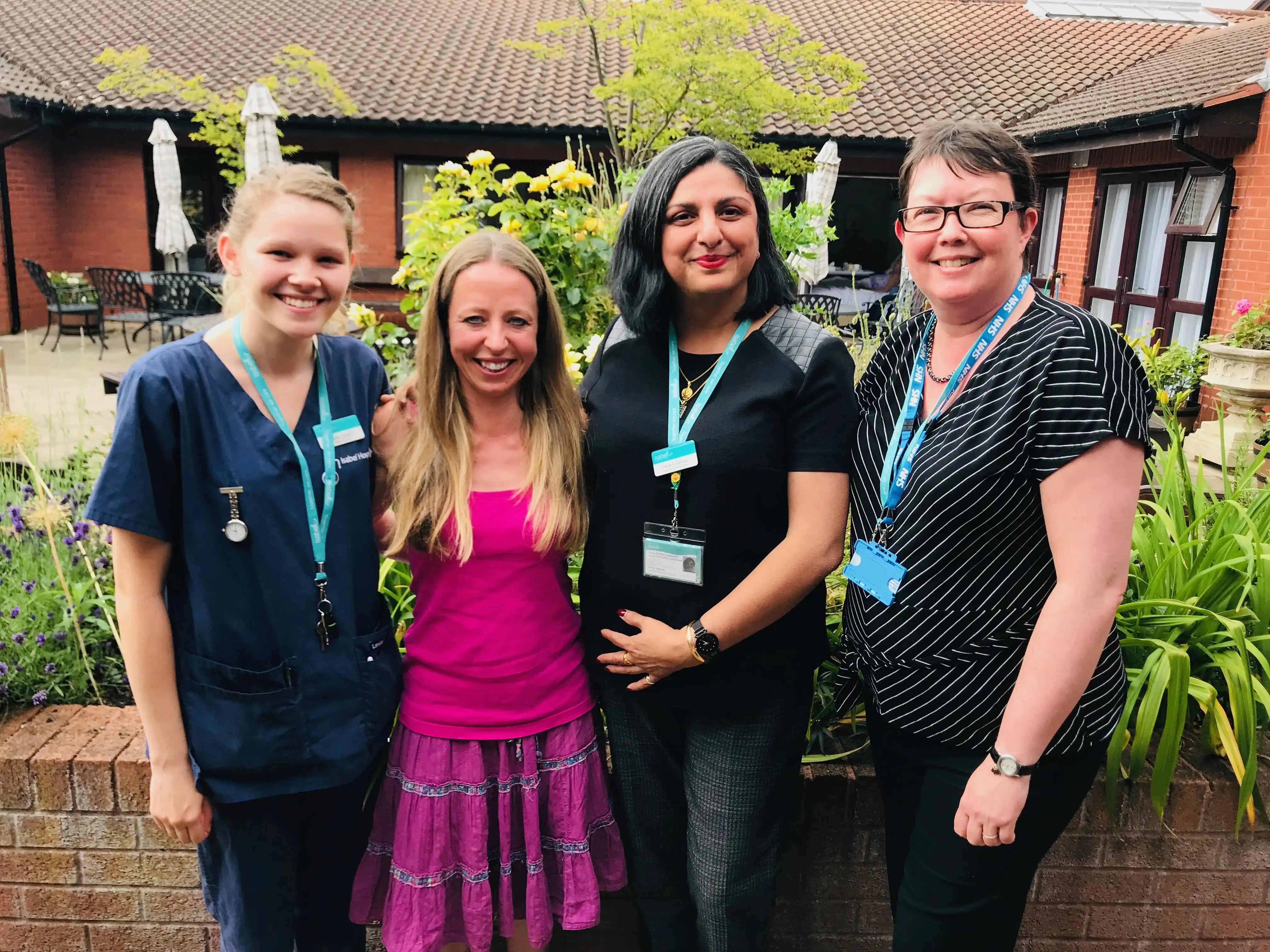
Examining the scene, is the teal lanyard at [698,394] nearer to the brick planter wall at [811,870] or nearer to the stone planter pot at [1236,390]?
the brick planter wall at [811,870]

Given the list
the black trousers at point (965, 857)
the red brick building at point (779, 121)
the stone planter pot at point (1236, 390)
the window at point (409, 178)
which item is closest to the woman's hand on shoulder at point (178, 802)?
the black trousers at point (965, 857)

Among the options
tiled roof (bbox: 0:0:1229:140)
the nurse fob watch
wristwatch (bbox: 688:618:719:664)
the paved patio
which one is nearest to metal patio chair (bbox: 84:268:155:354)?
the paved patio

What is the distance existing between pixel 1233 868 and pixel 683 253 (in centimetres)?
210

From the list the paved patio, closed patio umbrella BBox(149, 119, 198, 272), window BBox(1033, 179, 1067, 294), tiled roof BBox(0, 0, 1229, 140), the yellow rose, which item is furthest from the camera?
tiled roof BBox(0, 0, 1229, 140)

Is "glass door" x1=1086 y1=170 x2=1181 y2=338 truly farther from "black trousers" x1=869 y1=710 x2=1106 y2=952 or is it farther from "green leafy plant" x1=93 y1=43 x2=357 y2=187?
"green leafy plant" x1=93 y1=43 x2=357 y2=187

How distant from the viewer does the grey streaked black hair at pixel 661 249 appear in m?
1.79

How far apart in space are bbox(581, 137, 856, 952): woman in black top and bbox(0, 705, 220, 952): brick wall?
3.84ft

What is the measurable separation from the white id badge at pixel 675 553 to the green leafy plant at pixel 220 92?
1143 cm

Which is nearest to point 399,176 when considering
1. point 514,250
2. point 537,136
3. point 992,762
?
point 537,136

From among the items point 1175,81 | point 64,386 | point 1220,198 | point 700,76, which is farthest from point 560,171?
point 1175,81

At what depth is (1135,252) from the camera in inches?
440

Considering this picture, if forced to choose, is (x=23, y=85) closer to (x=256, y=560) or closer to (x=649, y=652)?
(x=256, y=560)

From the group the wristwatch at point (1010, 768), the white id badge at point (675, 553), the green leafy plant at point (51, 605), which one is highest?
the white id badge at point (675, 553)

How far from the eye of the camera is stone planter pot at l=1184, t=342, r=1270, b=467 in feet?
23.1
